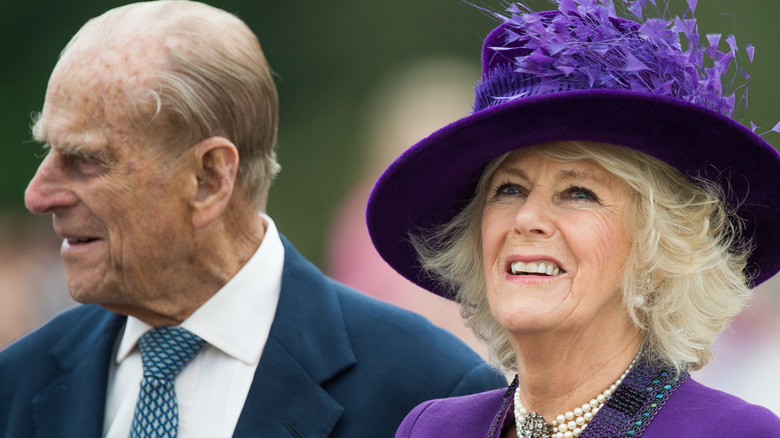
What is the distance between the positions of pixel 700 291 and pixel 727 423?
1.19 ft

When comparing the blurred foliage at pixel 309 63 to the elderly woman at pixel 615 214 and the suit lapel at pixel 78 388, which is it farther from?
the elderly woman at pixel 615 214

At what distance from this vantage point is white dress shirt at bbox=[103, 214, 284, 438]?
143 inches

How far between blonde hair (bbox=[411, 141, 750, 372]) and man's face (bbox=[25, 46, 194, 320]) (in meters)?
1.31

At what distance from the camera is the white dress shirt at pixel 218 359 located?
143 inches

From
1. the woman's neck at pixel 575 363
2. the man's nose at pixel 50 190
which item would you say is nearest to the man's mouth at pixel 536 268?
the woman's neck at pixel 575 363

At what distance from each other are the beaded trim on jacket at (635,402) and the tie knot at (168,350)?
1.39 meters

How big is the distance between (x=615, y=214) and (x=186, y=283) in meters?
1.49

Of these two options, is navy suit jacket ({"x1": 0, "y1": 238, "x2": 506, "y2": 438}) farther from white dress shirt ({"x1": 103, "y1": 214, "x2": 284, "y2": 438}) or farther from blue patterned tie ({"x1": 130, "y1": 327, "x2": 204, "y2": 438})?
blue patterned tie ({"x1": 130, "y1": 327, "x2": 204, "y2": 438})

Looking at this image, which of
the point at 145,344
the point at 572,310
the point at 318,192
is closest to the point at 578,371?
the point at 572,310

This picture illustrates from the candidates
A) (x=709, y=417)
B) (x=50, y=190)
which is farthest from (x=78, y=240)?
(x=709, y=417)

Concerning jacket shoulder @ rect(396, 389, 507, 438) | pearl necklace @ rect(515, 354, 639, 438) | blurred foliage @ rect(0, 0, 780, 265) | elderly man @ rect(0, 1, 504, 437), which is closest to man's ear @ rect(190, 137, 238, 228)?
elderly man @ rect(0, 1, 504, 437)

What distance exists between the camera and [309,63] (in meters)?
12.2

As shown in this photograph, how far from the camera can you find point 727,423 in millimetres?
2645

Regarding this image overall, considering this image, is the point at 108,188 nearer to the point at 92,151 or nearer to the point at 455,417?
the point at 92,151
